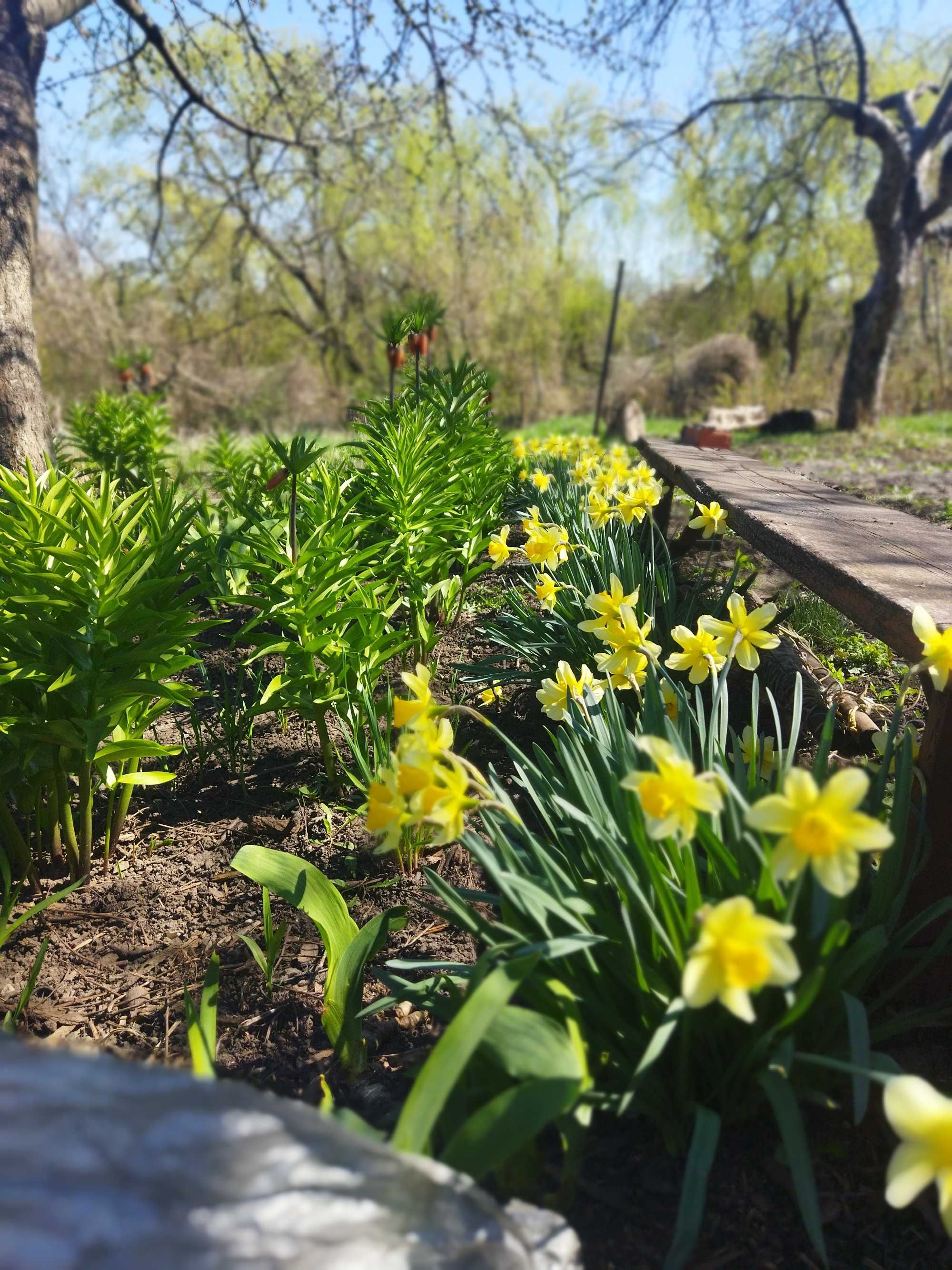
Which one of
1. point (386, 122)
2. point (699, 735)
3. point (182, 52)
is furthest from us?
point (386, 122)

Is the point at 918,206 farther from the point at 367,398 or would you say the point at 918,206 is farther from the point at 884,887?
the point at 884,887

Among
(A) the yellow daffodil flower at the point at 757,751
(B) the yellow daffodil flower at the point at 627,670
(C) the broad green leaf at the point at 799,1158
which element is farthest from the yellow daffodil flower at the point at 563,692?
(C) the broad green leaf at the point at 799,1158

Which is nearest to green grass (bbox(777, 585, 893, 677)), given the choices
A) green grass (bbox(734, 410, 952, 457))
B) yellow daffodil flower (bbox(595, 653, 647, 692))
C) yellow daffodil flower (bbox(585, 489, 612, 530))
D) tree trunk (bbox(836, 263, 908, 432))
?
yellow daffodil flower (bbox(585, 489, 612, 530))

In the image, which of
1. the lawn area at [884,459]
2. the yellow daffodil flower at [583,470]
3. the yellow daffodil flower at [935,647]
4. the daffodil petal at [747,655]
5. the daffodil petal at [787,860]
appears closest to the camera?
the daffodil petal at [787,860]

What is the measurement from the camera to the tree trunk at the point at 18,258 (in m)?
3.15

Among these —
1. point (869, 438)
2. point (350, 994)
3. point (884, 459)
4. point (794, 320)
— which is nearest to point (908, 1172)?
point (350, 994)

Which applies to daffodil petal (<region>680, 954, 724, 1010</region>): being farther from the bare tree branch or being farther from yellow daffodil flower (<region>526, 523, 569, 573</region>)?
the bare tree branch

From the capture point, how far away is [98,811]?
6.54ft

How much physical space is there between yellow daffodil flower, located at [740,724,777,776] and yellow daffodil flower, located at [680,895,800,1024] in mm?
607

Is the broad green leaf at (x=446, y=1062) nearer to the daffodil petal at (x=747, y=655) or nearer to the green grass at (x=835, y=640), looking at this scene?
the daffodil petal at (x=747, y=655)

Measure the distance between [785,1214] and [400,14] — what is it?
5.80 m

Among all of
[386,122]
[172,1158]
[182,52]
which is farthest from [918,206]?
[172,1158]

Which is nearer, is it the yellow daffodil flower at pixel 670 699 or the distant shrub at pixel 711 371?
the yellow daffodil flower at pixel 670 699

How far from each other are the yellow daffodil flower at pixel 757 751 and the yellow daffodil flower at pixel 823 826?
56 centimetres
